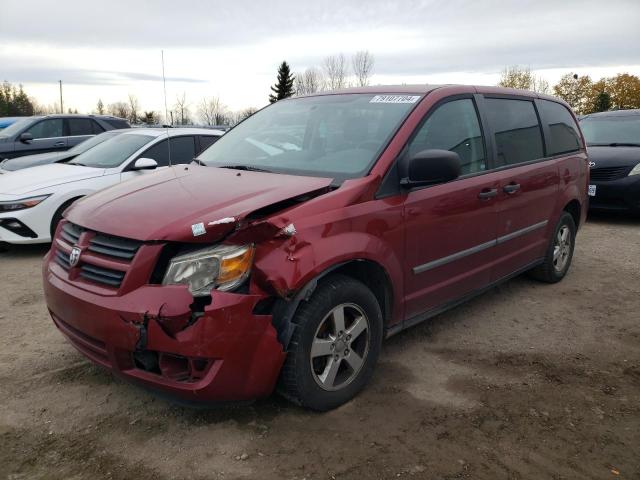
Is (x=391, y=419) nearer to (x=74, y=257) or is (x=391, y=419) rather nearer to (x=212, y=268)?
(x=212, y=268)

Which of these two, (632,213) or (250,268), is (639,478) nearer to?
(250,268)

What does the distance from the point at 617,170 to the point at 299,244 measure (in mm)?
7413

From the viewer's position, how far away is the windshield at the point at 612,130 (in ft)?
30.0

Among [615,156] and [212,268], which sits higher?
[615,156]

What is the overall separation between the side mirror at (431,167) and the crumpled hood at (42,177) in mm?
4611

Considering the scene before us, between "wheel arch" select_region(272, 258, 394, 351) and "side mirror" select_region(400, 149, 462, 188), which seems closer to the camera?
"wheel arch" select_region(272, 258, 394, 351)

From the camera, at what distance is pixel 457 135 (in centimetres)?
380

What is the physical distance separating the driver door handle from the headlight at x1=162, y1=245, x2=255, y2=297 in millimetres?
2346

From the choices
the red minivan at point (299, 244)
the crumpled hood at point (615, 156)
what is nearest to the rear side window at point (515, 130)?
the red minivan at point (299, 244)

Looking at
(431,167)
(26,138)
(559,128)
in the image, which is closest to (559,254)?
(559,128)

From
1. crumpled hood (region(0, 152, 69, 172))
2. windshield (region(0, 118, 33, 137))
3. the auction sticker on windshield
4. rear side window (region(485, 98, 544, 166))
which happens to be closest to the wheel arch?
the auction sticker on windshield

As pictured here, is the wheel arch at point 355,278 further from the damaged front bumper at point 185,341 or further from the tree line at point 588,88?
Result: the tree line at point 588,88

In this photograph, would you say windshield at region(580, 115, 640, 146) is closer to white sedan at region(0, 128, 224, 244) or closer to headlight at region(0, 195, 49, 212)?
white sedan at region(0, 128, 224, 244)

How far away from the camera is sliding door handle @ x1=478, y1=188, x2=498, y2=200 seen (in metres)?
3.86
